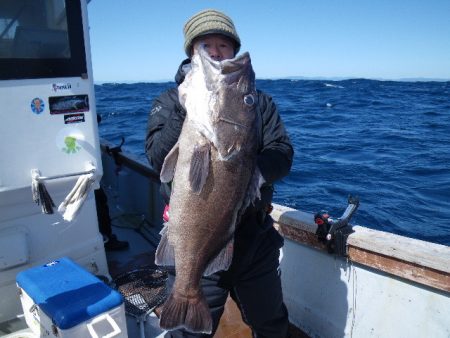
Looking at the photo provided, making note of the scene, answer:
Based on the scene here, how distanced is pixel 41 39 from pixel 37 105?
615 millimetres

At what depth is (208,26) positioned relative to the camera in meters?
2.39

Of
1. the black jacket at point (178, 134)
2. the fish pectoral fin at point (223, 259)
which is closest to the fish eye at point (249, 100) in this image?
the black jacket at point (178, 134)

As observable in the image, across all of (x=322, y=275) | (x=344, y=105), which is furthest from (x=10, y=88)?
(x=344, y=105)

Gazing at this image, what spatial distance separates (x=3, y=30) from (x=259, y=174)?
2628 mm

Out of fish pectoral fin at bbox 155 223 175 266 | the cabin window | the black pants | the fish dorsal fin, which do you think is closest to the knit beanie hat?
the fish dorsal fin

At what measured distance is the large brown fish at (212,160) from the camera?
209 centimetres

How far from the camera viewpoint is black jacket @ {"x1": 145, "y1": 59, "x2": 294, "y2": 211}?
232cm

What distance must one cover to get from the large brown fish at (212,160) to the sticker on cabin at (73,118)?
5.92ft

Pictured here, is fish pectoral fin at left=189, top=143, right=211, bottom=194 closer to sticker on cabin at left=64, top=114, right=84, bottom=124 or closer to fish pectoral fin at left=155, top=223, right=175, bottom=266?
fish pectoral fin at left=155, top=223, right=175, bottom=266

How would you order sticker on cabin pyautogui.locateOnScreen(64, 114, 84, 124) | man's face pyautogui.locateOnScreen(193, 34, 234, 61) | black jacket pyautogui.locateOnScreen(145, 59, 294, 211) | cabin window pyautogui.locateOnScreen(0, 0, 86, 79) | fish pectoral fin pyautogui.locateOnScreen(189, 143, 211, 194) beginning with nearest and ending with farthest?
fish pectoral fin pyautogui.locateOnScreen(189, 143, 211, 194) < black jacket pyautogui.locateOnScreen(145, 59, 294, 211) < man's face pyautogui.locateOnScreen(193, 34, 234, 61) < cabin window pyautogui.locateOnScreen(0, 0, 86, 79) < sticker on cabin pyautogui.locateOnScreen(64, 114, 84, 124)

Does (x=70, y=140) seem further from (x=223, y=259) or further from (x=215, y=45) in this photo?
(x=223, y=259)

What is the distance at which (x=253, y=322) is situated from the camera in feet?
9.23

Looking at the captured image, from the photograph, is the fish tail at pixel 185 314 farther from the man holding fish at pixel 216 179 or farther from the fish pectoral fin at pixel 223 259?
the fish pectoral fin at pixel 223 259

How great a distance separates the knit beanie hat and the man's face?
5 cm
